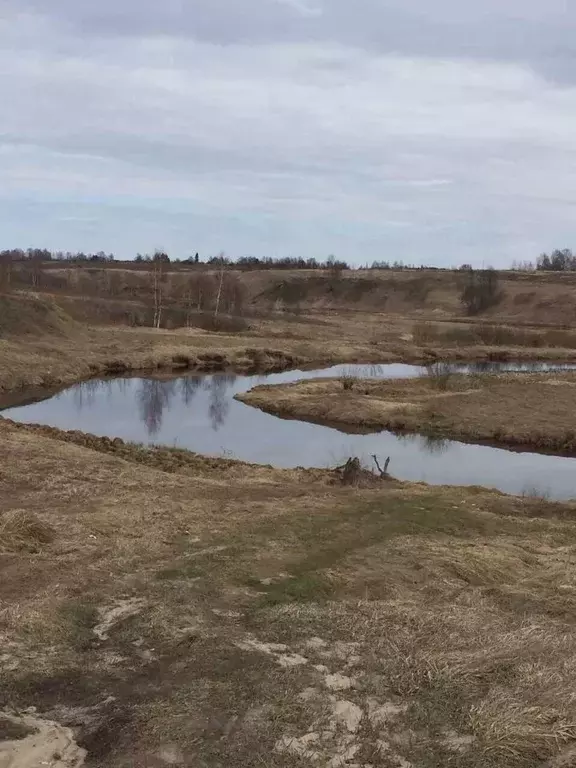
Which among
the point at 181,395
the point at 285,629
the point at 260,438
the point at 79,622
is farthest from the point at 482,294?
the point at 79,622

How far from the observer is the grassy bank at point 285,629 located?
5418mm

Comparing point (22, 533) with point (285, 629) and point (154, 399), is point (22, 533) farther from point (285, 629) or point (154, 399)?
point (154, 399)

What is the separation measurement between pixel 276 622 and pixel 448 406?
913 inches

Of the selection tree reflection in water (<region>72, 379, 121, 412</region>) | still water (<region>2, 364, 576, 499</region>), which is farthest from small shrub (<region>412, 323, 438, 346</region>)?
tree reflection in water (<region>72, 379, 121, 412</region>)

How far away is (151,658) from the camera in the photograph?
6.70 metres

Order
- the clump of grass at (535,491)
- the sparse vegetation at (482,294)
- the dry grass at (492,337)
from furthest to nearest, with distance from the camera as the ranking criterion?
1. the sparse vegetation at (482,294)
2. the dry grass at (492,337)
3. the clump of grass at (535,491)

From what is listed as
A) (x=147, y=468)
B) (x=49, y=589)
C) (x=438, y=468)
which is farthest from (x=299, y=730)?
(x=438, y=468)

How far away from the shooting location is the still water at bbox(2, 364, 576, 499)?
21.0m

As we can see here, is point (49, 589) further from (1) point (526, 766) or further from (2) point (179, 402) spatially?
(2) point (179, 402)

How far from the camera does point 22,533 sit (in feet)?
31.7

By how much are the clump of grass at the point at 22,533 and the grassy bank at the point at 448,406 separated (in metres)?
18.4

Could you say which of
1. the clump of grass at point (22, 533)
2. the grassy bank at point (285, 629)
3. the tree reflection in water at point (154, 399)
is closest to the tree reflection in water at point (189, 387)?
the tree reflection in water at point (154, 399)

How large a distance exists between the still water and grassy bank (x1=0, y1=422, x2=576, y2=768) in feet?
26.4

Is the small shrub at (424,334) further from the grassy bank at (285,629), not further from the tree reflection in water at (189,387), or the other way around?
the grassy bank at (285,629)
